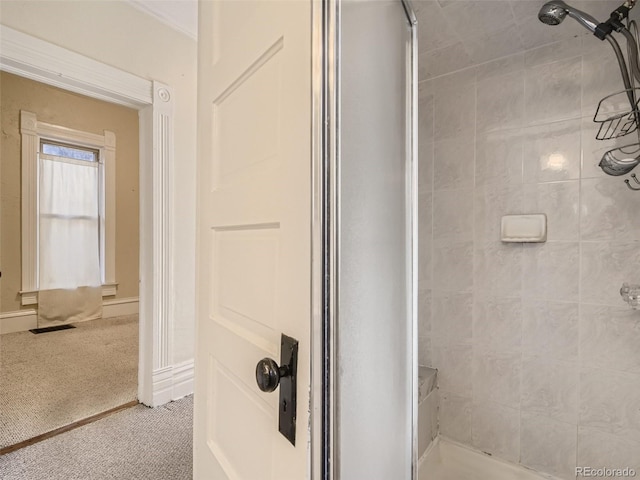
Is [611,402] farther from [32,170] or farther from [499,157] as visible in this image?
[32,170]

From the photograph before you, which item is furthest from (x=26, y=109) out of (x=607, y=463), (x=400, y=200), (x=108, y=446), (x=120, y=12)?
(x=607, y=463)

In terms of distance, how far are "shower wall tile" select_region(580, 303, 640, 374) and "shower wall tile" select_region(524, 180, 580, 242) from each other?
32 cm

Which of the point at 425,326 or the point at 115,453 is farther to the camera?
the point at 425,326

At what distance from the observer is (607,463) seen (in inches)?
53.1

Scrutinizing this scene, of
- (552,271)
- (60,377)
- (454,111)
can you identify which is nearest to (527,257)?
(552,271)

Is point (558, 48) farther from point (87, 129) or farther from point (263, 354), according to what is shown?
point (87, 129)

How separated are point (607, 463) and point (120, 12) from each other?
311cm

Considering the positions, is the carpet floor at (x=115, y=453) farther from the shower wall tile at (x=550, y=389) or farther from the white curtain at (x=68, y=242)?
the white curtain at (x=68, y=242)

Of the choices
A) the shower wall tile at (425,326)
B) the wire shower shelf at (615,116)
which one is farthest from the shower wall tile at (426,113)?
the shower wall tile at (425,326)

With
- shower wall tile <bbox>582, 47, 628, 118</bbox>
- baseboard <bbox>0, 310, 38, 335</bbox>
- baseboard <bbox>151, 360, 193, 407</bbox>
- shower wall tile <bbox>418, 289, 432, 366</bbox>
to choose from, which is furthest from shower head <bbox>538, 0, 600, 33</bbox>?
baseboard <bbox>0, 310, 38, 335</bbox>

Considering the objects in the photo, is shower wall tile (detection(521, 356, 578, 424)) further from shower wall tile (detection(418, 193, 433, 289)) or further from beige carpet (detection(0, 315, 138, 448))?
beige carpet (detection(0, 315, 138, 448))

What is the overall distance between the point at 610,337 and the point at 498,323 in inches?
16.0

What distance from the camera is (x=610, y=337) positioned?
4.39 ft

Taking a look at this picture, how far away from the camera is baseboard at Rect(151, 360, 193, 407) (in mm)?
1843
